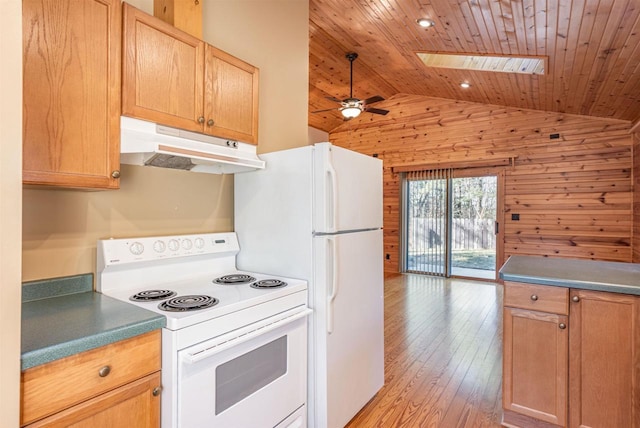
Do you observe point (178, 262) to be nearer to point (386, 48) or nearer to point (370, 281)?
point (370, 281)

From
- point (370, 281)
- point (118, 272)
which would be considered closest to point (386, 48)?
point (370, 281)

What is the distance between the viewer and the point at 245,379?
1.49 m

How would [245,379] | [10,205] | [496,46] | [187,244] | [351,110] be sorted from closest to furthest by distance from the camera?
[10,205]
[245,379]
[187,244]
[496,46]
[351,110]

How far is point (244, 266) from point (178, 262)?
0.43m

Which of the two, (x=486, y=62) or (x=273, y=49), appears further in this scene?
(x=486, y=62)

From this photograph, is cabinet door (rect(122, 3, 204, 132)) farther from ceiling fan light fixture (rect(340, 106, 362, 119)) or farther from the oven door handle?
ceiling fan light fixture (rect(340, 106, 362, 119))

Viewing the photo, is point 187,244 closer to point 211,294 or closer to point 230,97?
point 211,294

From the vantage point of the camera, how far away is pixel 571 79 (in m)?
3.80

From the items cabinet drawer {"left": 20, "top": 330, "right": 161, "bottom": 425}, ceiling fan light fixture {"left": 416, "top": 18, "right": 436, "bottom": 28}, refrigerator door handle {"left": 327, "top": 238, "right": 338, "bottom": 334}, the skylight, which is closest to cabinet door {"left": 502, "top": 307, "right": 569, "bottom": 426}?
refrigerator door handle {"left": 327, "top": 238, "right": 338, "bottom": 334}

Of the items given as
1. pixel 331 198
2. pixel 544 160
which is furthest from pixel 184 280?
pixel 544 160

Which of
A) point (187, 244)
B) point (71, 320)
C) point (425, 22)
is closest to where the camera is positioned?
point (71, 320)

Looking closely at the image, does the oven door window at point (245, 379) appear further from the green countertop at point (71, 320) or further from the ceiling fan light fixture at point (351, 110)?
the ceiling fan light fixture at point (351, 110)

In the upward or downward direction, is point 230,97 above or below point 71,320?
above

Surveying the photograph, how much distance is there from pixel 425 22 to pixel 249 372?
3399mm
